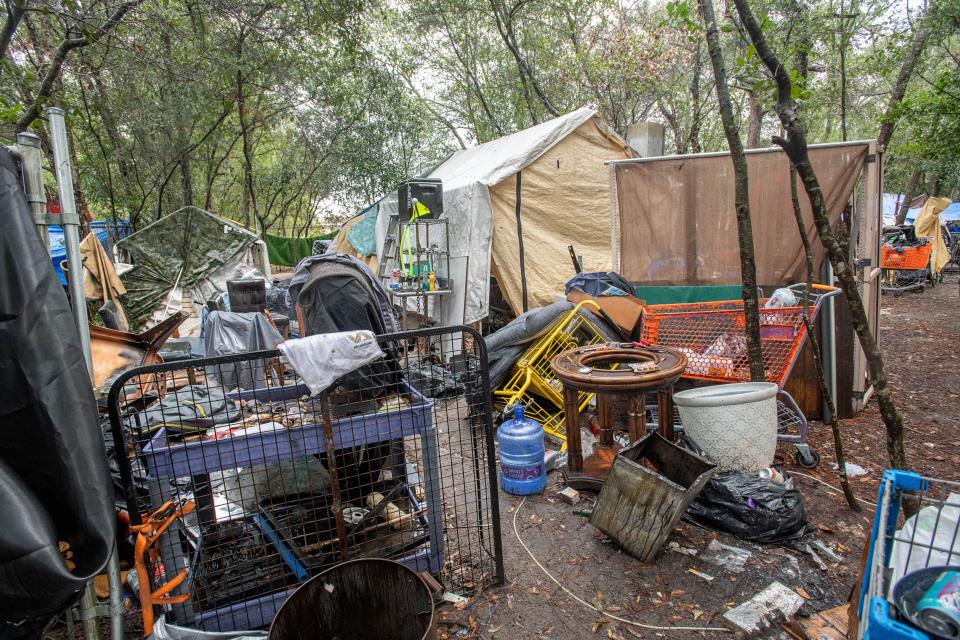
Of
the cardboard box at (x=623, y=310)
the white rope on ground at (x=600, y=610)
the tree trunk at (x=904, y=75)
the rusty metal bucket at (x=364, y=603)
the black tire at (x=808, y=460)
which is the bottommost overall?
the white rope on ground at (x=600, y=610)

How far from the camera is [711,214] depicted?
5602 millimetres

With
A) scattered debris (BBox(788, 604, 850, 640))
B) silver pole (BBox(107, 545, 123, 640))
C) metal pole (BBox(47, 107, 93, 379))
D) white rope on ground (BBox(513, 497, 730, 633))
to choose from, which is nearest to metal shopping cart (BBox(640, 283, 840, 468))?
scattered debris (BBox(788, 604, 850, 640))

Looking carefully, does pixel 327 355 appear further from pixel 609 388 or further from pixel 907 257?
pixel 907 257

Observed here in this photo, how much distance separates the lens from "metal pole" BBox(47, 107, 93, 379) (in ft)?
6.25

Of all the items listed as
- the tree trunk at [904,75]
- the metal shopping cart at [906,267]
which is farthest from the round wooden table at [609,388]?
the metal shopping cart at [906,267]

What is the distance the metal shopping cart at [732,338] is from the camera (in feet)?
13.9

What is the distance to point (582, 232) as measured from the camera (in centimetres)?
814

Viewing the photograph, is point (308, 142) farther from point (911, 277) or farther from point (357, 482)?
point (911, 277)

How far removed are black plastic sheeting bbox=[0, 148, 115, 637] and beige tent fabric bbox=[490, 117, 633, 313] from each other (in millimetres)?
6360

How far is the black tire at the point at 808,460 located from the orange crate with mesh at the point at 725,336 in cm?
56

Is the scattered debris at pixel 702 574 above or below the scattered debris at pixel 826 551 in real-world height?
below

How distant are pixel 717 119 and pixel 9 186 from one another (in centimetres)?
1949

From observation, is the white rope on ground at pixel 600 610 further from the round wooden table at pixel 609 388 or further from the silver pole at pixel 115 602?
the silver pole at pixel 115 602

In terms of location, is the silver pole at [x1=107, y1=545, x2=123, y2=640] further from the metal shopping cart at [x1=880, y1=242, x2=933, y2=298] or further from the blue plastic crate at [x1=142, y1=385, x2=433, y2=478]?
the metal shopping cart at [x1=880, y1=242, x2=933, y2=298]
